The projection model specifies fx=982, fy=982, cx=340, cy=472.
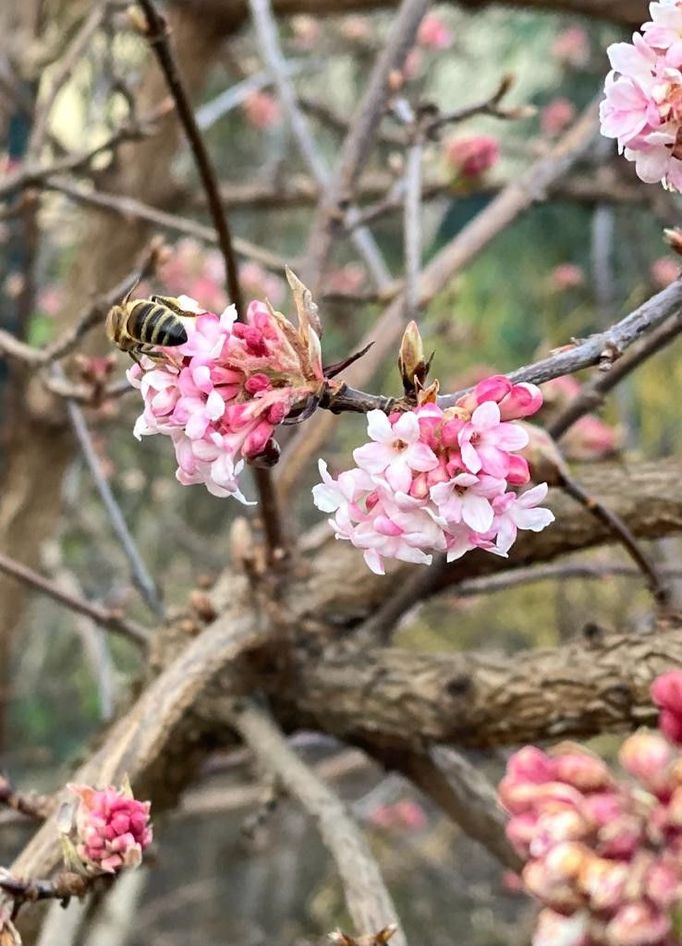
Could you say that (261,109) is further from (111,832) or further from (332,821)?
(111,832)

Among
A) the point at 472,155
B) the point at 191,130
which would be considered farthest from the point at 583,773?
the point at 472,155

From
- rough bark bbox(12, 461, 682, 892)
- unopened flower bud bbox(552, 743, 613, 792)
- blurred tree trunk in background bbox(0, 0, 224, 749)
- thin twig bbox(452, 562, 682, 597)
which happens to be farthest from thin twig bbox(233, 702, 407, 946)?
blurred tree trunk in background bbox(0, 0, 224, 749)

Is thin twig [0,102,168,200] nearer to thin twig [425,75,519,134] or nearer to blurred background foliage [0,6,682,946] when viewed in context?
thin twig [425,75,519,134]

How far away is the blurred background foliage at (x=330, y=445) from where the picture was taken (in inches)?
91.5

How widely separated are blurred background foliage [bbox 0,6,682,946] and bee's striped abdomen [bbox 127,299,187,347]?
1.26 m

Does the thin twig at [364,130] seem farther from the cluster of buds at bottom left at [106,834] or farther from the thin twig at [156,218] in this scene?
the cluster of buds at bottom left at [106,834]

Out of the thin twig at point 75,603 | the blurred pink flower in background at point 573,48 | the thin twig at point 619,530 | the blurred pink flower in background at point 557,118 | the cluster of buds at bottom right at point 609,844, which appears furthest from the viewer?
the blurred pink flower in background at point 573,48

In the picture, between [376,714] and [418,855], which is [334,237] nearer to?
[376,714]

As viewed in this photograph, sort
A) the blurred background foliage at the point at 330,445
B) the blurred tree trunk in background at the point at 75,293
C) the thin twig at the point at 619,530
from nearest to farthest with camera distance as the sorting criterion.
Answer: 1. the thin twig at the point at 619,530
2. the blurred tree trunk in background at the point at 75,293
3. the blurred background foliage at the point at 330,445

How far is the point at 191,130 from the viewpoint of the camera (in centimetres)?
96

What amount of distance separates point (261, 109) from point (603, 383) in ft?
7.23

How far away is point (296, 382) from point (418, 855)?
6.89 feet

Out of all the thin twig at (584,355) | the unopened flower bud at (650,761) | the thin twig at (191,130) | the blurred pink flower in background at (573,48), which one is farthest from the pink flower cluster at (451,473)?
the blurred pink flower in background at (573,48)

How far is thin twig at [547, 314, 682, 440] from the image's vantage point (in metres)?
0.88
